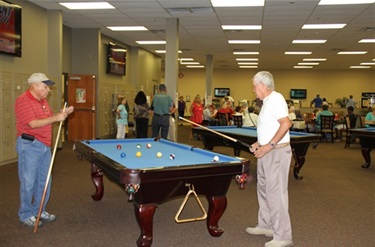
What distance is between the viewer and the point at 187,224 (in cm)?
426

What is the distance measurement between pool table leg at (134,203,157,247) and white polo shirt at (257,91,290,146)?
3.89ft

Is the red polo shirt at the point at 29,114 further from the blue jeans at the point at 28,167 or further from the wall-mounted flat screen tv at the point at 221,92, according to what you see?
the wall-mounted flat screen tv at the point at 221,92

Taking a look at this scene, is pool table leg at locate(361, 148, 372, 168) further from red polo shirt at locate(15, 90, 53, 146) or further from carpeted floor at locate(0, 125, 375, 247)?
red polo shirt at locate(15, 90, 53, 146)

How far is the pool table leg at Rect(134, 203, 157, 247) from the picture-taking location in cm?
339

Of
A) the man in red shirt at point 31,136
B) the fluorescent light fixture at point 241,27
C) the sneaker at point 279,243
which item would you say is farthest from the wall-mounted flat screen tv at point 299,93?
the man in red shirt at point 31,136

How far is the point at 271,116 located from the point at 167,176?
1.11 metres

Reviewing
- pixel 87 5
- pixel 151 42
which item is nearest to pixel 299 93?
pixel 151 42

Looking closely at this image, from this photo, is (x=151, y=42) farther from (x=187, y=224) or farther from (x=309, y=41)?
(x=187, y=224)

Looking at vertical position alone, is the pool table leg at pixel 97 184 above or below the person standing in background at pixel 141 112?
below

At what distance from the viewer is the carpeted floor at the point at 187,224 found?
378 cm

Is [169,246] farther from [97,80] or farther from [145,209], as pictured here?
[97,80]

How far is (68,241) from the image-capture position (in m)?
3.68

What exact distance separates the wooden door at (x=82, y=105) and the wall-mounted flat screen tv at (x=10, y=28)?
133 inches

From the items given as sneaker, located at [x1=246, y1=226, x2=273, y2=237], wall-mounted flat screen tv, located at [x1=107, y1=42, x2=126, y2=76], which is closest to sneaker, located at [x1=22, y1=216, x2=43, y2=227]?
sneaker, located at [x1=246, y1=226, x2=273, y2=237]
